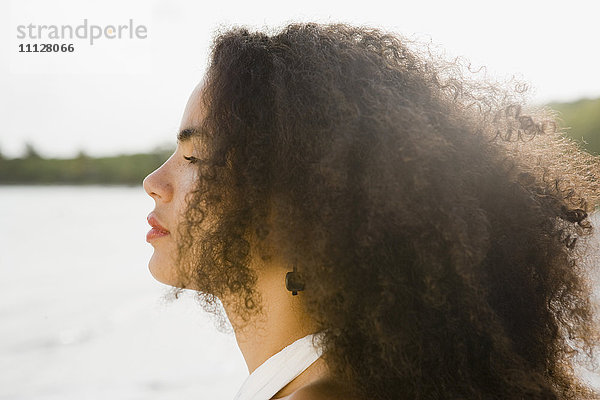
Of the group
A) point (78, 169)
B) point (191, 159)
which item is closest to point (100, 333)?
point (191, 159)

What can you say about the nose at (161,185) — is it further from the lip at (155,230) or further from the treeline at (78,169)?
the treeline at (78,169)

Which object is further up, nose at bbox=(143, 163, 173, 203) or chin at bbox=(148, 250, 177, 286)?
nose at bbox=(143, 163, 173, 203)

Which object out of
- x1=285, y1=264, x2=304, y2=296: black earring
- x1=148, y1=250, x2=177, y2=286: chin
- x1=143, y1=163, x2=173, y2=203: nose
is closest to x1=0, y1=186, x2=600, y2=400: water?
x1=148, y1=250, x2=177, y2=286: chin

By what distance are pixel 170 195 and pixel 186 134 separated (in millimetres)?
165

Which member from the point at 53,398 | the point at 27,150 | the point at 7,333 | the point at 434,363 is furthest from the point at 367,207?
the point at 27,150

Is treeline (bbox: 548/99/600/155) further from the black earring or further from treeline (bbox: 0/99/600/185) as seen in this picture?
treeline (bbox: 0/99/600/185)

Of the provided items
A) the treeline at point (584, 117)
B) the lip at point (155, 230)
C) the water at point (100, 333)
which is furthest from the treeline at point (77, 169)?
the lip at point (155, 230)

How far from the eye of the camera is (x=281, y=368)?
1.58 metres

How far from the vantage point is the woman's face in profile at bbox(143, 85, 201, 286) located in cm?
172

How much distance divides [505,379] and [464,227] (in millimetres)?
311

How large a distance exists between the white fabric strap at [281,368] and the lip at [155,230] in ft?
1.43

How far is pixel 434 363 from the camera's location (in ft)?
4.52

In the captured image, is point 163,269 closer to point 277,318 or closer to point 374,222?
point 277,318

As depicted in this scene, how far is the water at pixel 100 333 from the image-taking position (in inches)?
312
